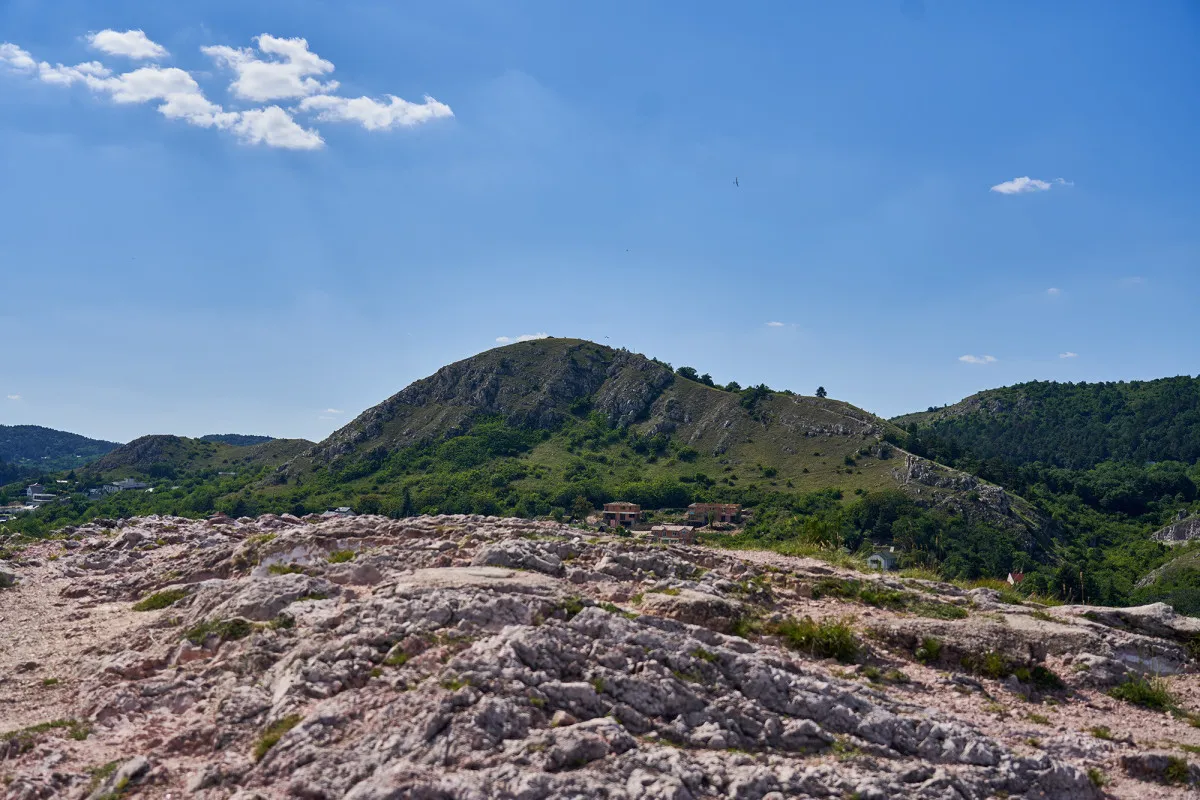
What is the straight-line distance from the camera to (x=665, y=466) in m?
105

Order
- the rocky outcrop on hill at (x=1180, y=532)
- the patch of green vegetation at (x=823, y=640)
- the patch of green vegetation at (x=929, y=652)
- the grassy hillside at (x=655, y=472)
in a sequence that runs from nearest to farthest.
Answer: the patch of green vegetation at (x=823, y=640) < the patch of green vegetation at (x=929, y=652) < the grassy hillside at (x=655, y=472) < the rocky outcrop on hill at (x=1180, y=532)

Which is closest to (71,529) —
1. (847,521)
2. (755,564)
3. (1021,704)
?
(755,564)

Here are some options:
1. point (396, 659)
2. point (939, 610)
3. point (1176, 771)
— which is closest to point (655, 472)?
point (939, 610)

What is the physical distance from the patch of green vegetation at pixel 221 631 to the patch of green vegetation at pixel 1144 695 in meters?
15.5

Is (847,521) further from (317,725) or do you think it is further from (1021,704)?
(317,725)

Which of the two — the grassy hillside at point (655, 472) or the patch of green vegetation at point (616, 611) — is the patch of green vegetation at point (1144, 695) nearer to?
the patch of green vegetation at point (616, 611)

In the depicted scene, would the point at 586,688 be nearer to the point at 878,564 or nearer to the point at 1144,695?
the point at 1144,695

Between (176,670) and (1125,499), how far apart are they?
116876mm

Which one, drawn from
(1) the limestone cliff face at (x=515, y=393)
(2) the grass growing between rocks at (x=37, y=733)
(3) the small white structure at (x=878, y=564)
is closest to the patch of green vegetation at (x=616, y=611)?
A: (2) the grass growing between rocks at (x=37, y=733)

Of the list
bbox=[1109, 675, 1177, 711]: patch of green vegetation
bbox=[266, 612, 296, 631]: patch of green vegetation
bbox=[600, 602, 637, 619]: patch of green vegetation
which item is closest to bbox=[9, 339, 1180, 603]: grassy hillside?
bbox=[1109, 675, 1177, 711]: patch of green vegetation

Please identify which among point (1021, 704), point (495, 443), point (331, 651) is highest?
point (495, 443)

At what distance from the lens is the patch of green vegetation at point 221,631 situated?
13.8 m

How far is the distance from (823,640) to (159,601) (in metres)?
16.2

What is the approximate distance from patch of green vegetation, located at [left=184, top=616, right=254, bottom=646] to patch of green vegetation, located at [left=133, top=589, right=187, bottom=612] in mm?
5719
